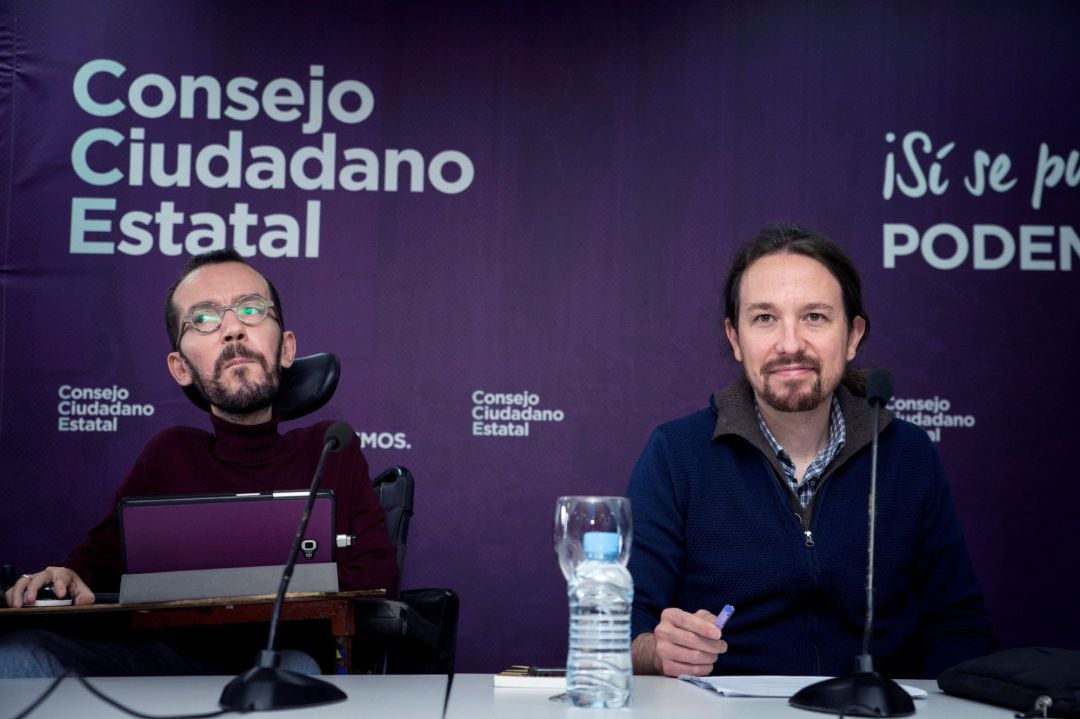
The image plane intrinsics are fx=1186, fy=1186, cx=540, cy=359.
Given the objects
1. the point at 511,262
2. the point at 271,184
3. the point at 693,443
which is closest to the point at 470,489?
the point at 511,262

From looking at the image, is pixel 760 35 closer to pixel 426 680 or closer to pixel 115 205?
pixel 115 205

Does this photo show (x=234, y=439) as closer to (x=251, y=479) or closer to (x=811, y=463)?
(x=251, y=479)

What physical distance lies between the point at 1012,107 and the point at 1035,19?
34 centimetres

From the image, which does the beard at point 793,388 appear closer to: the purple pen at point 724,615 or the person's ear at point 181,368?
the purple pen at point 724,615

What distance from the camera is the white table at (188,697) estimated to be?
140cm

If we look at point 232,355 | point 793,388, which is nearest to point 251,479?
point 232,355

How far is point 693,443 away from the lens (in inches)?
91.4

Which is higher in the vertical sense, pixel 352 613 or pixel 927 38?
pixel 927 38

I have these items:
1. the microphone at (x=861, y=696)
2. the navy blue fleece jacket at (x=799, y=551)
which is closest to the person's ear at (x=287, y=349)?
the navy blue fleece jacket at (x=799, y=551)

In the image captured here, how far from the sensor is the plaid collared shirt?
2.27 m

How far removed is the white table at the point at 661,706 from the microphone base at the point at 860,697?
2 cm

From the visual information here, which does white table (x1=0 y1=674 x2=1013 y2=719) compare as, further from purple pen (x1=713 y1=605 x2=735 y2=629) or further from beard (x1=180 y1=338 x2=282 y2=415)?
beard (x1=180 y1=338 x2=282 y2=415)

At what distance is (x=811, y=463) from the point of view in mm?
2305

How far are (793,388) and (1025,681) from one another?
832 mm
